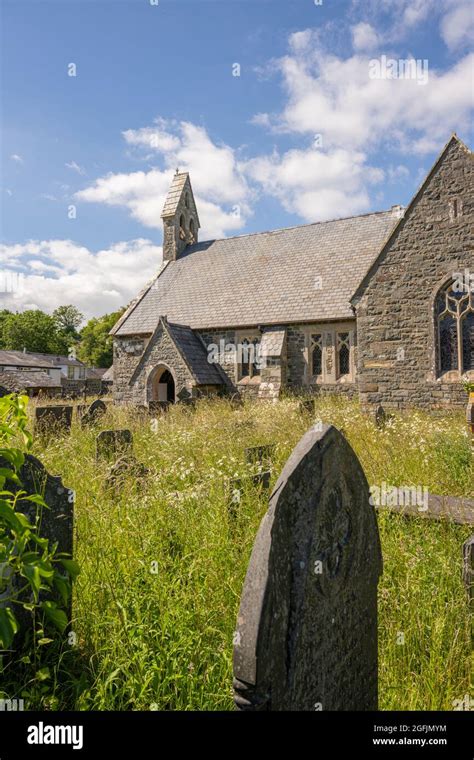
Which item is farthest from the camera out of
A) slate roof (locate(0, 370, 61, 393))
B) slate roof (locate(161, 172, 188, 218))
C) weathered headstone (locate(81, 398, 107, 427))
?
slate roof (locate(161, 172, 188, 218))

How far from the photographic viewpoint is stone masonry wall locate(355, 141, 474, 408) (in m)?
11.6

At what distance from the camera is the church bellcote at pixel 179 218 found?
23.9 metres

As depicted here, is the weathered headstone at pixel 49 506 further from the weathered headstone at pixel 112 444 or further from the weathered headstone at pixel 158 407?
the weathered headstone at pixel 158 407

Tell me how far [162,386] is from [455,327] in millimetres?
11253

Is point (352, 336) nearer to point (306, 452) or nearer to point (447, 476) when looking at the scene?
point (447, 476)

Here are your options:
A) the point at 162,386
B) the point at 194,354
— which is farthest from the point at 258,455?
the point at 162,386

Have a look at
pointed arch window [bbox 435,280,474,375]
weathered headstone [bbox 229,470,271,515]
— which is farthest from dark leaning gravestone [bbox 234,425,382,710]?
pointed arch window [bbox 435,280,474,375]

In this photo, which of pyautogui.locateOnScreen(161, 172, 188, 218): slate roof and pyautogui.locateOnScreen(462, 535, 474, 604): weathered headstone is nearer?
pyautogui.locateOnScreen(462, 535, 474, 604): weathered headstone

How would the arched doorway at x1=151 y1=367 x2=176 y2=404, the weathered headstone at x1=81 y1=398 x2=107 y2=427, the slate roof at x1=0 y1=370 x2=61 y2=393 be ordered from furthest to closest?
the arched doorway at x1=151 y1=367 x2=176 y2=404, the slate roof at x1=0 y1=370 x2=61 y2=393, the weathered headstone at x1=81 y1=398 x2=107 y2=427

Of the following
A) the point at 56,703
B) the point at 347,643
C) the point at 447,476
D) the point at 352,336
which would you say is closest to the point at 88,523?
the point at 56,703

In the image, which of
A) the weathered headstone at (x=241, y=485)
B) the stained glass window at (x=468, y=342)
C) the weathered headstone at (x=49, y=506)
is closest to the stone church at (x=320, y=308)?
the stained glass window at (x=468, y=342)

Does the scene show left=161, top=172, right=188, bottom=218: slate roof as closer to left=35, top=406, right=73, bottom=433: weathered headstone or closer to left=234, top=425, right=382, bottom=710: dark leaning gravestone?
left=35, top=406, right=73, bottom=433: weathered headstone

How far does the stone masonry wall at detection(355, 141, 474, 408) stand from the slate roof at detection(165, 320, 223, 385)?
254 inches

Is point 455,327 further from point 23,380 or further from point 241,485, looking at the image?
point 23,380
